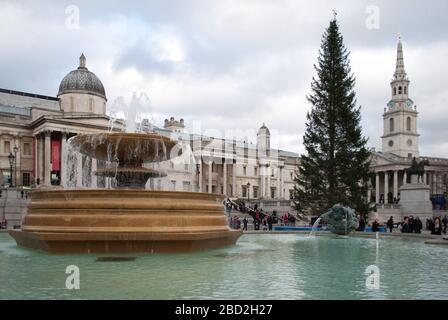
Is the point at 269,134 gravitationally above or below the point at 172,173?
above

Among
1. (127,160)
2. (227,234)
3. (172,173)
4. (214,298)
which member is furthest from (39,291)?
(172,173)

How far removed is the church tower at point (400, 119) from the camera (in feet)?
319

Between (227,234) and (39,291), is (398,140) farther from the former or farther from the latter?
(39,291)

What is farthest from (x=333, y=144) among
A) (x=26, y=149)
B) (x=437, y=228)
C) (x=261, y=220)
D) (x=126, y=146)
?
(x=26, y=149)

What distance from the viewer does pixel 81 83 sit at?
59125mm

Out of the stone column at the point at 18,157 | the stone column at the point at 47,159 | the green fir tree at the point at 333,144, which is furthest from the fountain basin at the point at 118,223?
the stone column at the point at 18,157

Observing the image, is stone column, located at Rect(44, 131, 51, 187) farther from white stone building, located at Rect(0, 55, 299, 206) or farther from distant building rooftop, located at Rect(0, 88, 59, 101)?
distant building rooftop, located at Rect(0, 88, 59, 101)

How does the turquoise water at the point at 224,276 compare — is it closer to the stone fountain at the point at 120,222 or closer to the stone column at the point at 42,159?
the stone fountain at the point at 120,222

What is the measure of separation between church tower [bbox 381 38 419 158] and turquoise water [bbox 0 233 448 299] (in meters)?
91.3

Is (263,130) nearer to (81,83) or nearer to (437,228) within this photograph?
(81,83)

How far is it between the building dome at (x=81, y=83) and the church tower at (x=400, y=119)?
6124 centimetres

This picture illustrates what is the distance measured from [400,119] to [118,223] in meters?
94.7

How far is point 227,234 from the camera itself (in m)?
12.1
